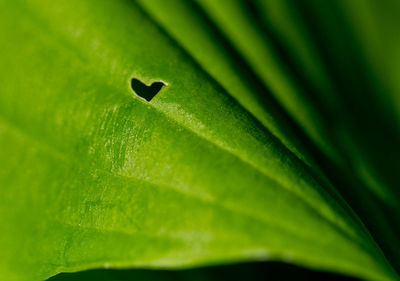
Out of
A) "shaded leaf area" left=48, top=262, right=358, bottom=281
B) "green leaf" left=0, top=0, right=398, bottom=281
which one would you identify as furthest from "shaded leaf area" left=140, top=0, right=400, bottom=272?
"shaded leaf area" left=48, top=262, right=358, bottom=281

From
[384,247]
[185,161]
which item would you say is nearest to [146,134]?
[185,161]

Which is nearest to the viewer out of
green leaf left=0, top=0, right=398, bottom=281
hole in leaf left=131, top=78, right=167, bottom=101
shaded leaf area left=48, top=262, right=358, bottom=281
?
green leaf left=0, top=0, right=398, bottom=281

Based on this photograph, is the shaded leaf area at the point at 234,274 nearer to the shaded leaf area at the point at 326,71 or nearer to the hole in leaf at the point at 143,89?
the shaded leaf area at the point at 326,71

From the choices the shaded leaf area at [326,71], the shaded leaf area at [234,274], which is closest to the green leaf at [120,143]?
the shaded leaf area at [326,71]

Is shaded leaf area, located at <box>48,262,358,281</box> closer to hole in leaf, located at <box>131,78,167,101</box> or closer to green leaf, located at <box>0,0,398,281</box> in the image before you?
green leaf, located at <box>0,0,398,281</box>

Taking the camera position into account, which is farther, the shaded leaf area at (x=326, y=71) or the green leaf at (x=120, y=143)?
the shaded leaf area at (x=326, y=71)

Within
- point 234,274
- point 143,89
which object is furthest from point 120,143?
point 234,274

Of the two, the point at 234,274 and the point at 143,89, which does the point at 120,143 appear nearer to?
the point at 143,89
